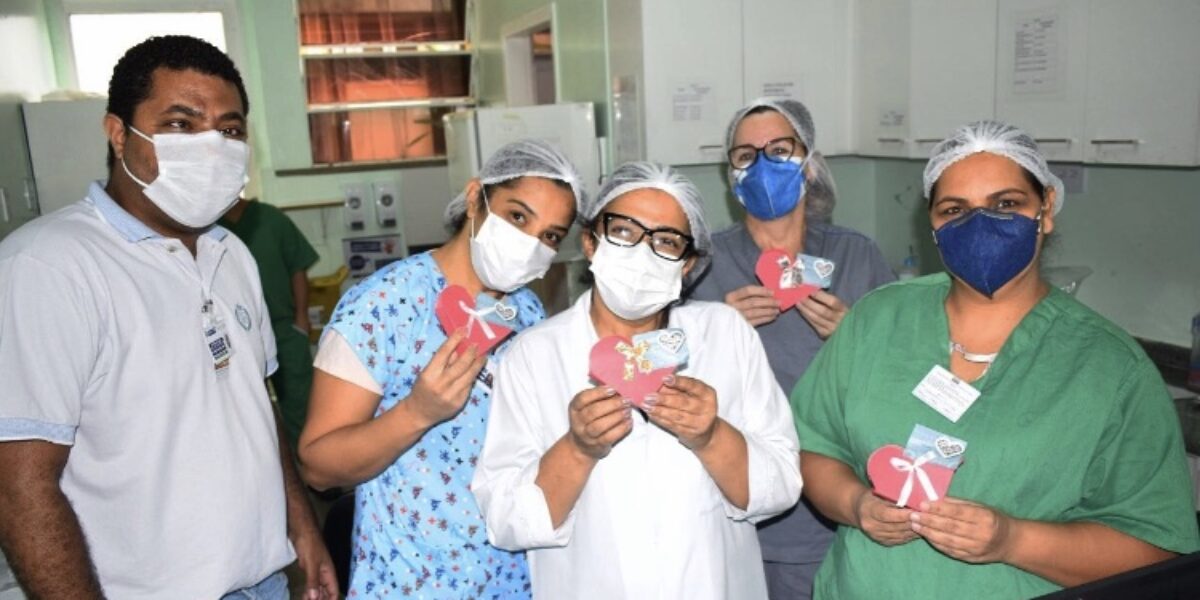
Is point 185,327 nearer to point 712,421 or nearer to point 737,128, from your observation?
point 712,421

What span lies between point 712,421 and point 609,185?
51 centimetres

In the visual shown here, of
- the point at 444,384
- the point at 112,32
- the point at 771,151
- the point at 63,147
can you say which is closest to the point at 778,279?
the point at 771,151

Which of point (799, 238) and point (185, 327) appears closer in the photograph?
point (185, 327)

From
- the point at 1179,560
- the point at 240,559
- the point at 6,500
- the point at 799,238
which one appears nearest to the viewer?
the point at 1179,560

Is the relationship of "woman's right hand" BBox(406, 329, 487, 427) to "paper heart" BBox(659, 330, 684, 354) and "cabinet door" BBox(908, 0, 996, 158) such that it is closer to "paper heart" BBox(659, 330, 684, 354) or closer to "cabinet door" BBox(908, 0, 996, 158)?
"paper heart" BBox(659, 330, 684, 354)

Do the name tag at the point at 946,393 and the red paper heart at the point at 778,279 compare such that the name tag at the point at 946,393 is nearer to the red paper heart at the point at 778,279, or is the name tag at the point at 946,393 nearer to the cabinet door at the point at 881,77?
the red paper heart at the point at 778,279

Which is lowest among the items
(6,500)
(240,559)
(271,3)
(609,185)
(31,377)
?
(240,559)

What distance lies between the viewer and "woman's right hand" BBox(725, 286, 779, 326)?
2.03m

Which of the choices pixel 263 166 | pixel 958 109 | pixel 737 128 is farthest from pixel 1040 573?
pixel 263 166

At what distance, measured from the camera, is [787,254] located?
2117 mm

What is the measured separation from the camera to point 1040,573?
137 centimetres

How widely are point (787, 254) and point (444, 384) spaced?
1.00m

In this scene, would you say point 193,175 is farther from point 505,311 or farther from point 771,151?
point 771,151

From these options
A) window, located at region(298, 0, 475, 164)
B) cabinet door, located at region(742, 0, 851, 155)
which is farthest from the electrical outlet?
cabinet door, located at region(742, 0, 851, 155)
